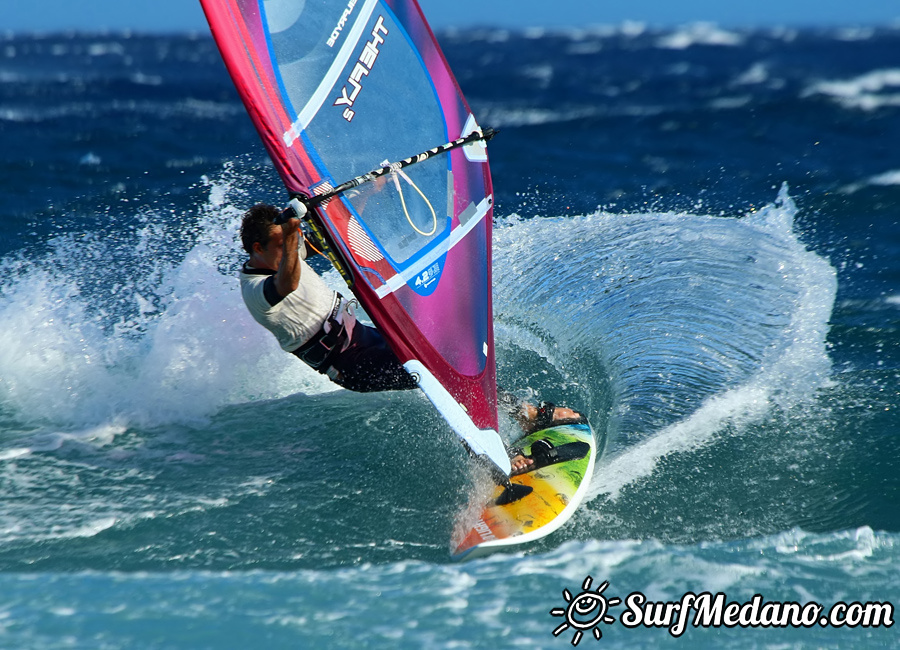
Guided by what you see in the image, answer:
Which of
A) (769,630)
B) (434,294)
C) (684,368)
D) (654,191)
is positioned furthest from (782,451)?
(654,191)

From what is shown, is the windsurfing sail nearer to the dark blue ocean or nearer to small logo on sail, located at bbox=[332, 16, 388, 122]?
small logo on sail, located at bbox=[332, 16, 388, 122]

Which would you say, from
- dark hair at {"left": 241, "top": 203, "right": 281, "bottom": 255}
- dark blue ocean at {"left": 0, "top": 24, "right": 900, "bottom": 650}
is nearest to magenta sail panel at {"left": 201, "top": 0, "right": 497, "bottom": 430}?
dark hair at {"left": 241, "top": 203, "right": 281, "bottom": 255}

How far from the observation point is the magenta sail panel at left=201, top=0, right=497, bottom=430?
4.04 meters

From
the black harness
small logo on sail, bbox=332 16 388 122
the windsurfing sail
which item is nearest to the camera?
the windsurfing sail

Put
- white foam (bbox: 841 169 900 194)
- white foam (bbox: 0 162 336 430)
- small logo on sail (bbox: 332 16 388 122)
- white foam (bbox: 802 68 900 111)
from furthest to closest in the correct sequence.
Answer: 1. white foam (bbox: 802 68 900 111)
2. white foam (bbox: 841 169 900 194)
3. white foam (bbox: 0 162 336 430)
4. small logo on sail (bbox: 332 16 388 122)

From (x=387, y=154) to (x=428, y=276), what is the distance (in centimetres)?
69

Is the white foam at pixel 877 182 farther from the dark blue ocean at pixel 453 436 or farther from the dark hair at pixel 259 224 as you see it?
the dark hair at pixel 259 224

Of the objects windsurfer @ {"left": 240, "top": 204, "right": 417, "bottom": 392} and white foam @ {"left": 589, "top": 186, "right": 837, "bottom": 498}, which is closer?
windsurfer @ {"left": 240, "top": 204, "right": 417, "bottom": 392}

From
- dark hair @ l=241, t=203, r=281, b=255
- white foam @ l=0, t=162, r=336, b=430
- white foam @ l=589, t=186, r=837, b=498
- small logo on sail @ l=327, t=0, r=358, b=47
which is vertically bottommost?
white foam @ l=589, t=186, r=837, b=498

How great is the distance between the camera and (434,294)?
4457 millimetres

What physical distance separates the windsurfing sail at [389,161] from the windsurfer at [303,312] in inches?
9.5

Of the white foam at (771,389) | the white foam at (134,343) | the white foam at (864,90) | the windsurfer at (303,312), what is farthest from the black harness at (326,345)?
the white foam at (864,90)

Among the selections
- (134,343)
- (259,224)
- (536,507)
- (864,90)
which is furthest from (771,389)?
(864,90)

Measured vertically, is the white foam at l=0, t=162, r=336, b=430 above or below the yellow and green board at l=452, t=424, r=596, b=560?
above
